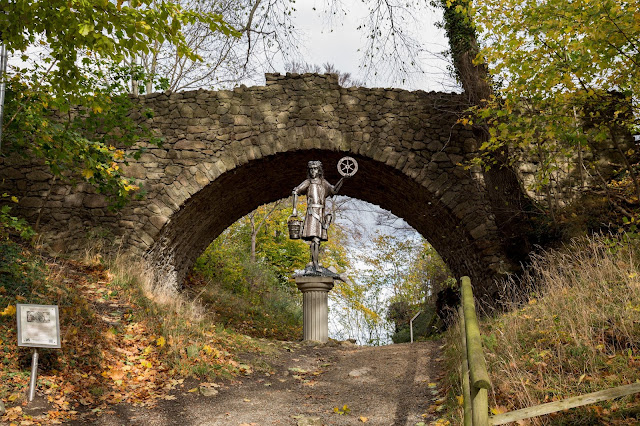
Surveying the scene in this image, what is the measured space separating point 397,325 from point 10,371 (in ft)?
49.9

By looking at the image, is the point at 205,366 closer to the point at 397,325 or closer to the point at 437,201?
the point at 437,201

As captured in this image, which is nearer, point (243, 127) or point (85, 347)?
point (85, 347)

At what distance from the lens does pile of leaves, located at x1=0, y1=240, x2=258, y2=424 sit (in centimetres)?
479

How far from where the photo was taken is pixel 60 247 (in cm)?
964

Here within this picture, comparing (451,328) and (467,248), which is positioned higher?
(467,248)

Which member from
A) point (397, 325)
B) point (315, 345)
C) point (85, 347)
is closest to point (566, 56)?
point (315, 345)

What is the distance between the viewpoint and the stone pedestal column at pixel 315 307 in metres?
8.91

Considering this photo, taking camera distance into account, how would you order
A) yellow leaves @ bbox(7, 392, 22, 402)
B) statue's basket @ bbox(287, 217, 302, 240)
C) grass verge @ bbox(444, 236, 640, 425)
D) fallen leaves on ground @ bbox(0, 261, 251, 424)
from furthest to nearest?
statue's basket @ bbox(287, 217, 302, 240), fallen leaves on ground @ bbox(0, 261, 251, 424), yellow leaves @ bbox(7, 392, 22, 402), grass verge @ bbox(444, 236, 640, 425)

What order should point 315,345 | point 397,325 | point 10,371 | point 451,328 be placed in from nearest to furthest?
point 10,371, point 451,328, point 315,345, point 397,325

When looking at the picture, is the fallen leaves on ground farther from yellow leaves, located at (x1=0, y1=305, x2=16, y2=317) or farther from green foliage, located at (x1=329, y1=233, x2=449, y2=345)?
green foliage, located at (x1=329, y1=233, x2=449, y2=345)

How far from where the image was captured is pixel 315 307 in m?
8.93

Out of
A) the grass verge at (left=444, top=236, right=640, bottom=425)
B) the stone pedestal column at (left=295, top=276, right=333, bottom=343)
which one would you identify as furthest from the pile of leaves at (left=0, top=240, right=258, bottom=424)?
the grass verge at (left=444, top=236, right=640, bottom=425)

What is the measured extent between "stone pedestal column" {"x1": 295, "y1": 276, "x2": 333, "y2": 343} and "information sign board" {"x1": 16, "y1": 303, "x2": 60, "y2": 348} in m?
4.62

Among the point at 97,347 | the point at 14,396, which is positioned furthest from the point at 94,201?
the point at 14,396
